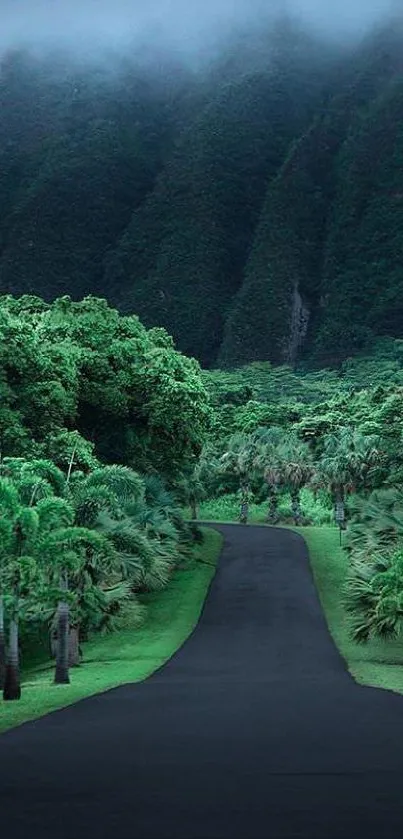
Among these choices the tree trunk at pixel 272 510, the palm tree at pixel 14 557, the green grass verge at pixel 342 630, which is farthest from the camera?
the tree trunk at pixel 272 510

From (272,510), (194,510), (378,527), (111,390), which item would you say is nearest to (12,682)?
(378,527)

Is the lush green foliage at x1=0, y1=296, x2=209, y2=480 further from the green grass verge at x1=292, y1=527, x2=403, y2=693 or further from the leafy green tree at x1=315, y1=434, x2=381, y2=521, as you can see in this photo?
the leafy green tree at x1=315, y1=434, x2=381, y2=521

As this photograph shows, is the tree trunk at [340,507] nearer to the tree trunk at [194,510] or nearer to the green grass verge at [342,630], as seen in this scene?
the green grass verge at [342,630]

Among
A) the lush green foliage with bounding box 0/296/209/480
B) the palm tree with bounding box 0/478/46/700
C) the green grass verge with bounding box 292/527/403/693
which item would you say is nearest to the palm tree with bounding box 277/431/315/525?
the green grass verge with bounding box 292/527/403/693

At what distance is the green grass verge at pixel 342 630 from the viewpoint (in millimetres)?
33969

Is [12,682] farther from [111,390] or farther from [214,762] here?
[111,390]

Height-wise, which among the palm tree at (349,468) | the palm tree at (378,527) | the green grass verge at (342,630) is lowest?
the green grass verge at (342,630)

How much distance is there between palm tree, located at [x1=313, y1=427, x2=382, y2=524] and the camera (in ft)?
256

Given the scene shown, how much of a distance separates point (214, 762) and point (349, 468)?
217ft

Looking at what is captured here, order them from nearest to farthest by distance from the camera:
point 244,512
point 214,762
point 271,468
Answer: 1. point 214,762
2. point 271,468
3. point 244,512

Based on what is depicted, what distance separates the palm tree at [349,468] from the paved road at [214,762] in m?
43.1

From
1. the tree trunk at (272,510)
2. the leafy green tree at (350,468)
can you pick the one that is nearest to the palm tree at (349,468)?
the leafy green tree at (350,468)

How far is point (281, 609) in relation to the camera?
176 feet

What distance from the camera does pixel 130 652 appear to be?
41.6m
